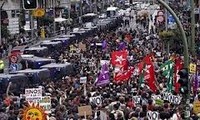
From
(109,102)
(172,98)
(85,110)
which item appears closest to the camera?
(85,110)

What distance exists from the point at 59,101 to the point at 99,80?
294 centimetres

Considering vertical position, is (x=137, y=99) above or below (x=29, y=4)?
below

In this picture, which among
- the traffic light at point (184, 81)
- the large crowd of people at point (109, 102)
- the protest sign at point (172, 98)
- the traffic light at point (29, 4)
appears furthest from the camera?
the protest sign at point (172, 98)

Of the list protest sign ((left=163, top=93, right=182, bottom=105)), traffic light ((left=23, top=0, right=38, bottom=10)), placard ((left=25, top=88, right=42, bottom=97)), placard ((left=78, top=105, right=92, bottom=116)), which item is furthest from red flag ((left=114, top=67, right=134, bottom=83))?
traffic light ((left=23, top=0, right=38, bottom=10))

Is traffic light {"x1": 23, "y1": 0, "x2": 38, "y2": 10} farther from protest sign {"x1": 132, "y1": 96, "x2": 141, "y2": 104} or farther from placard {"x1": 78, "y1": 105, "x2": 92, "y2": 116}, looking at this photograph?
protest sign {"x1": 132, "y1": 96, "x2": 141, "y2": 104}

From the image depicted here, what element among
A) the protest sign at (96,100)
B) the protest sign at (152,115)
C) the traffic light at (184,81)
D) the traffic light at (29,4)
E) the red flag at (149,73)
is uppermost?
the traffic light at (29,4)

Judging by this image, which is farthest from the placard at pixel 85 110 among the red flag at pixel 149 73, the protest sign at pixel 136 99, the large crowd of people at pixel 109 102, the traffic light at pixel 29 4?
the red flag at pixel 149 73

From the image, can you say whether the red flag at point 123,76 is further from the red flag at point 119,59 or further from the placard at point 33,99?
the placard at point 33,99

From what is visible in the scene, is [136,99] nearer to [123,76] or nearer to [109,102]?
[109,102]

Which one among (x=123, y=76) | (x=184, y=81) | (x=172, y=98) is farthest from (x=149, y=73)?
(x=184, y=81)

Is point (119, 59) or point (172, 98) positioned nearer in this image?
point (172, 98)

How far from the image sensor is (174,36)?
141 feet

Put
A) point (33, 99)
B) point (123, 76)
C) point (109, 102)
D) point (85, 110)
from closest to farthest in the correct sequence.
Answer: point (85, 110) < point (33, 99) < point (109, 102) < point (123, 76)

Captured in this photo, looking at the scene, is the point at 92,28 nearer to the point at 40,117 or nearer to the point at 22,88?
the point at 22,88
